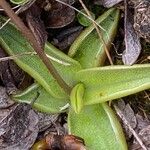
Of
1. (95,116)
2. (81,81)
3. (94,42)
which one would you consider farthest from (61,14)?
(95,116)

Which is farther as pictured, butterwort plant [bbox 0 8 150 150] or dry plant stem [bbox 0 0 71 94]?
butterwort plant [bbox 0 8 150 150]

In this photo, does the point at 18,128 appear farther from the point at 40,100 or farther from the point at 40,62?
the point at 40,62

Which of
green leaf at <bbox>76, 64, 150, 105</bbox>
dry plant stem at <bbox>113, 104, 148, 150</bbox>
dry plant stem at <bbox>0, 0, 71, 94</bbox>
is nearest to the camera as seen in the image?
dry plant stem at <bbox>0, 0, 71, 94</bbox>

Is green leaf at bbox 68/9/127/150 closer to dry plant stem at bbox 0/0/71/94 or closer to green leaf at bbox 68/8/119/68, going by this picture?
green leaf at bbox 68/8/119/68

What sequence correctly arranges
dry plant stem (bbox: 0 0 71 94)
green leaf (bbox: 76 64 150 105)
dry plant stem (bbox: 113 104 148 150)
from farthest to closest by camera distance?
dry plant stem (bbox: 113 104 148 150)
green leaf (bbox: 76 64 150 105)
dry plant stem (bbox: 0 0 71 94)

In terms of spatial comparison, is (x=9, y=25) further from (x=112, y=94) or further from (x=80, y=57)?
(x=112, y=94)

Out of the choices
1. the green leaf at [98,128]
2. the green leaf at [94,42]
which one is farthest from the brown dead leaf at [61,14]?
the green leaf at [98,128]

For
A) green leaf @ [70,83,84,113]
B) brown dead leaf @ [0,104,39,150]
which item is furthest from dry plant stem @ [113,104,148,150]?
brown dead leaf @ [0,104,39,150]
